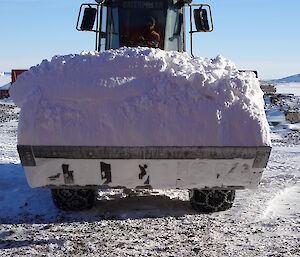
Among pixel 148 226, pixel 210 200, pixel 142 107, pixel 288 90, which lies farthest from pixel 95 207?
pixel 288 90

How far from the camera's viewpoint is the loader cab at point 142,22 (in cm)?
577

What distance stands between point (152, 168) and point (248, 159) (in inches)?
30.0

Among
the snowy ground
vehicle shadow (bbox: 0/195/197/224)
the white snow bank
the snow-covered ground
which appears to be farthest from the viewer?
the snow-covered ground

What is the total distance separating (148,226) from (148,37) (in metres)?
2.80

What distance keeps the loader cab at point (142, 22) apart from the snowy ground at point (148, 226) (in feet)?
6.89

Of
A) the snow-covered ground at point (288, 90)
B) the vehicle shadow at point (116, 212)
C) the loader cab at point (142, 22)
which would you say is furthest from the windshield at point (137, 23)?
the snow-covered ground at point (288, 90)

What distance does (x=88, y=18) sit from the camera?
227 inches

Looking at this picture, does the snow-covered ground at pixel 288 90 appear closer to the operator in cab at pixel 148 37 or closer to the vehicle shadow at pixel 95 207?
the operator in cab at pixel 148 37

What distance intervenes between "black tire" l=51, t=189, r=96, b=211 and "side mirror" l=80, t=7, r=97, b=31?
2.53 m

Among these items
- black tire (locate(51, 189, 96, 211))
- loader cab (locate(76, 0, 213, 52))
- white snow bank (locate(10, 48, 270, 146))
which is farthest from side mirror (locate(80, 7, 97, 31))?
black tire (locate(51, 189, 96, 211))

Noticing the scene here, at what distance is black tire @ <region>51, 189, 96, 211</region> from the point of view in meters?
4.08

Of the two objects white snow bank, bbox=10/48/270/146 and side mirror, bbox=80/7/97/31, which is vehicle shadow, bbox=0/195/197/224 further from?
side mirror, bbox=80/7/97/31

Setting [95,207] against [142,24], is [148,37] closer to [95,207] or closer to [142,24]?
[142,24]

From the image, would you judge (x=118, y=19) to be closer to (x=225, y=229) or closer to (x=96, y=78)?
(x=96, y=78)
